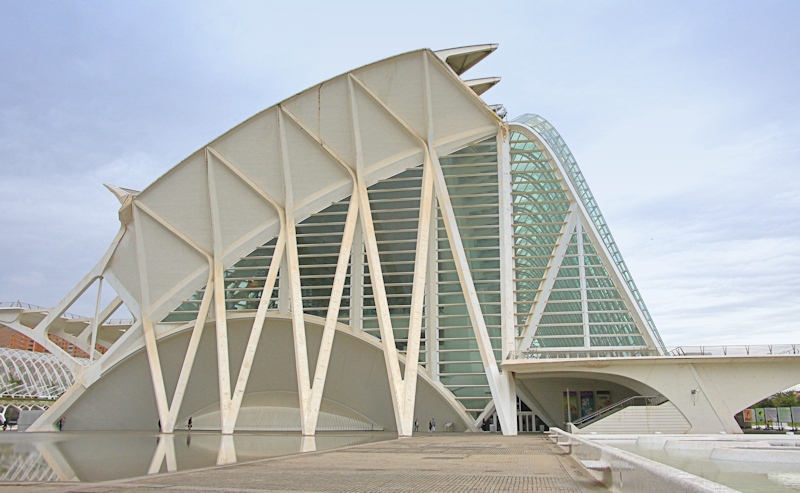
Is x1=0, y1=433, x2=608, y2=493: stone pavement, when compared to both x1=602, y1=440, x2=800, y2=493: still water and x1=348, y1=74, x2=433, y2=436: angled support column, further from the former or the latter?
x1=348, y1=74, x2=433, y2=436: angled support column

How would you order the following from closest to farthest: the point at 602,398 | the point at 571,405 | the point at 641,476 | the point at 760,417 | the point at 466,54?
the point at 641,476, the point at 466,54, the point at 571,405, the point at 602,398, the point at 760,417

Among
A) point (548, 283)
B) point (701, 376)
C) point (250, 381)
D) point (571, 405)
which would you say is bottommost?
point (571, 405)

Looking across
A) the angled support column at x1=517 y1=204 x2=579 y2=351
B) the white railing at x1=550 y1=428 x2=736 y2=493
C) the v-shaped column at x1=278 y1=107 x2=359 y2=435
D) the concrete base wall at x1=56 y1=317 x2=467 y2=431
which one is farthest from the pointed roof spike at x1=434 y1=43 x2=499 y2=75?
the white railing at x1=550 y1=428 x2=736 y2=493

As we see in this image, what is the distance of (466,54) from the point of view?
3169cm

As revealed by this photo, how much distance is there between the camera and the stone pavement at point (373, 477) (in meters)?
7.66

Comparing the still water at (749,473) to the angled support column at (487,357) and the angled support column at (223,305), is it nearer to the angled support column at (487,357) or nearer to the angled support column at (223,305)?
the angled support column at (487,357)

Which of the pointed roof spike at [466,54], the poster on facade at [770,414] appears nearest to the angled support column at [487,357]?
the pointed roof spike at [466,54]

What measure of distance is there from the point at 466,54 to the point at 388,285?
1293 centimetres

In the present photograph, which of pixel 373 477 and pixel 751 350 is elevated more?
pixel 751 350

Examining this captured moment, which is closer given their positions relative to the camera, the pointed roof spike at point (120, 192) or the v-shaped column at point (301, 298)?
the v-shaped column at point (301, 298)

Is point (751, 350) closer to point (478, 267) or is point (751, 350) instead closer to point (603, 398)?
point (603, 398)

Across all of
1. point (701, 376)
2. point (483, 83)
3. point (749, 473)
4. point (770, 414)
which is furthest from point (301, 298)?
point (770, 414)

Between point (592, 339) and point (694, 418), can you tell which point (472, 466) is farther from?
point (592, 339)

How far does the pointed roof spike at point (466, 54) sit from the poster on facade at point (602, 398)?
1828 cm
